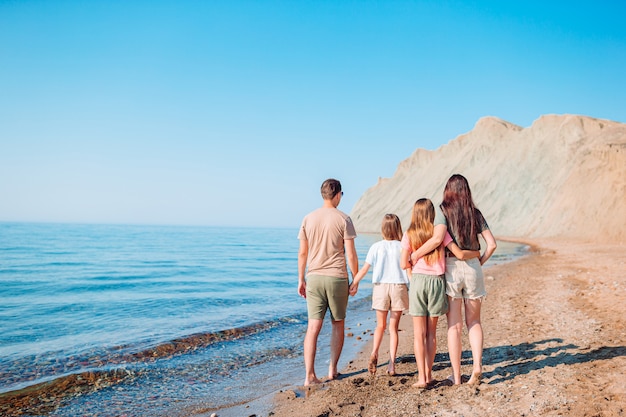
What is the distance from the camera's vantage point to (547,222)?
41.2 metres

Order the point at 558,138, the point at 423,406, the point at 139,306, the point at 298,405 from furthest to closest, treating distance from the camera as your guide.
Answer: the point at 558,138
the point at 139,306
the point at 298,405
the point at 423,406

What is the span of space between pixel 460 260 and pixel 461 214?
0.45 m

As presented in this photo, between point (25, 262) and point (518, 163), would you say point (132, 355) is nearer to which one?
point (25, 262)

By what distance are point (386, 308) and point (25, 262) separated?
24172mm

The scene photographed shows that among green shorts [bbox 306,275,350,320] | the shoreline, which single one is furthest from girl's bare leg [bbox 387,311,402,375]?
green shorts [bbox 306,275,350,320]

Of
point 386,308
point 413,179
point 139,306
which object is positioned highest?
point 413,179

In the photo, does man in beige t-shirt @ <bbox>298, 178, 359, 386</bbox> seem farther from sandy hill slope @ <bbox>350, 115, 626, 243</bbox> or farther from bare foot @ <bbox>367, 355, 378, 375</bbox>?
sandy hill slope @ <bbox>350, 115, 626, 243</bbox>

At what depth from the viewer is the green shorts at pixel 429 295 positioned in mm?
4273

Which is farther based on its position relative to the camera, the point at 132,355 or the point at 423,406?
the point at 132,355

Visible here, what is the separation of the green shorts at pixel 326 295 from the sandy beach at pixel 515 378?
0.79 metres

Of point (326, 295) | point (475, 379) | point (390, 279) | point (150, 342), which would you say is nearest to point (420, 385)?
point (475, 379)

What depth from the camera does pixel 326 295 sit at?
4699 millimetres

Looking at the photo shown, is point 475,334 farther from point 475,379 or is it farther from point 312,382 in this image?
point 312,382

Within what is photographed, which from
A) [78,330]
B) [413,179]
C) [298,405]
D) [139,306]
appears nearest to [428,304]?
[298,405]
